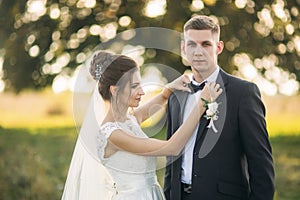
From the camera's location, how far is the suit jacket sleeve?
378 cm

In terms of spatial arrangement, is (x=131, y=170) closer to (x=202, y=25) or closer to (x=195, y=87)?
(x=195, y=87)

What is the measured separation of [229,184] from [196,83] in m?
0.59

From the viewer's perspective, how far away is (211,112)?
3832 mm

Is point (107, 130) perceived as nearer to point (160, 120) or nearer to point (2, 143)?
point (160, 120)

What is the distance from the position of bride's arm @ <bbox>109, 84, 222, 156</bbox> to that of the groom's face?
0.14 meters

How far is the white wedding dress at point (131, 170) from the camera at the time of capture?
4156 mm

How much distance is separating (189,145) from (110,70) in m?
0.61

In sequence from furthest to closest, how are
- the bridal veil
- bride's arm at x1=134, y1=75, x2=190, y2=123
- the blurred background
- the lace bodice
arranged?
the blurred background, bride's arm at x1=134, y1=75, x2=190, y2=123, the bridal veil, the lace bodice

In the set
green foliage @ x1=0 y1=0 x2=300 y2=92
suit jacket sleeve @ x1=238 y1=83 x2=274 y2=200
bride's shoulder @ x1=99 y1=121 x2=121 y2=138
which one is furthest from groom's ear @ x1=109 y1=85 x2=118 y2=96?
green foliage @ x1=0 y1=0 x2=300 y2=92

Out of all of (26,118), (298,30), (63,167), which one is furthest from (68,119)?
(298,30)

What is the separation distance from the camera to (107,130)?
407 centimetres

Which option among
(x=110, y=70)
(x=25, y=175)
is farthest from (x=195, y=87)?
(x=25, y=175)

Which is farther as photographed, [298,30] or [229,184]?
[298,30]

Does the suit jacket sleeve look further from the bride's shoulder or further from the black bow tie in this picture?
the bride's shoulder
